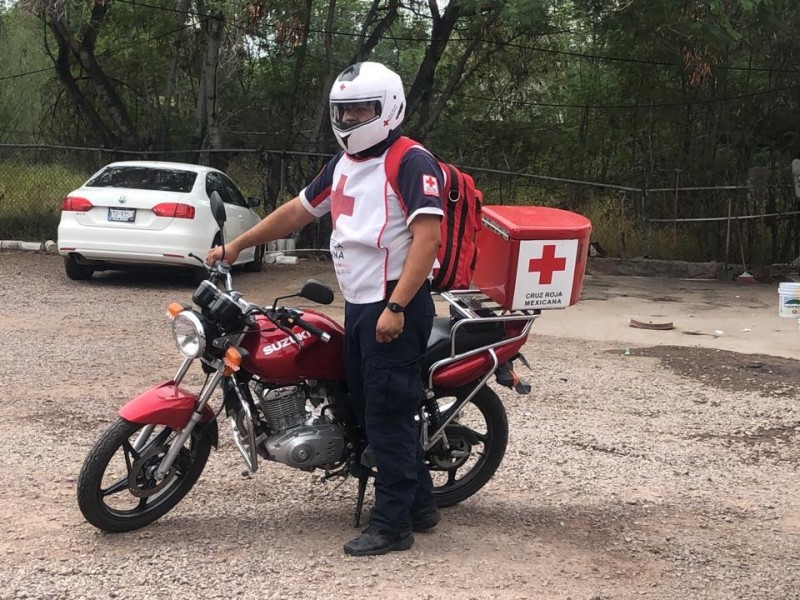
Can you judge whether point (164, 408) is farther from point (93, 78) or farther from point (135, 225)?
point (93, 78)

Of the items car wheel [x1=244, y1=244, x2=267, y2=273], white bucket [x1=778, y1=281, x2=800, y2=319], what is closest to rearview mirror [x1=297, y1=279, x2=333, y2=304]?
white bucket [x1=778, y1=281, x2=800, y2=319]

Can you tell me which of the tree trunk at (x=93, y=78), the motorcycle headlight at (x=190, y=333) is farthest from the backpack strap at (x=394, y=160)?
the tree trunk at (x=93, y=78)

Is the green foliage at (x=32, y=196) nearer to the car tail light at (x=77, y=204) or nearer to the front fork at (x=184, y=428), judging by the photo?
the car tail light at (x=77, y=204)

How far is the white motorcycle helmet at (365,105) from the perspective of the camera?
12.2ft

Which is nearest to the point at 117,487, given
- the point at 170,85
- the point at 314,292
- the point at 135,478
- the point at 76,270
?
the point at 135,478

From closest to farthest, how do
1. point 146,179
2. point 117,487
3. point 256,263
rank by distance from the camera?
point 117,487, point 146,179, point 256,263

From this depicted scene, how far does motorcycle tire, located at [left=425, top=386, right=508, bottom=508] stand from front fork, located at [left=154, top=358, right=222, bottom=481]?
41.4 inches

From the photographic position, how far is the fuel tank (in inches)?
153

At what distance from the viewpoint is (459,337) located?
416cm

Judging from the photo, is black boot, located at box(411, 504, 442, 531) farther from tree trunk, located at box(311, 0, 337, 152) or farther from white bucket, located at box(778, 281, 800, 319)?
tree trunk, located at box(311, 0, 337, 152)

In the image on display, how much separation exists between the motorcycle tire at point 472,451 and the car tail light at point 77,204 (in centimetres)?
729

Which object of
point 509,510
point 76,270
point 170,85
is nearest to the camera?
point 509,510

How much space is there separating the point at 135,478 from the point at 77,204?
7.38m

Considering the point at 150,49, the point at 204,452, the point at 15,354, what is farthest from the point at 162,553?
the point at 150,49
